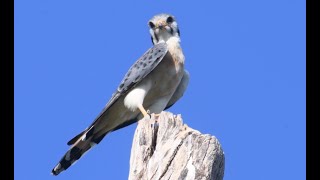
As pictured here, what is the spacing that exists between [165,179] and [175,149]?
0.30 meters

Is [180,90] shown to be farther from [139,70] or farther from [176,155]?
[176,155]

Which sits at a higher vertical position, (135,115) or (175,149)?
(135,115)

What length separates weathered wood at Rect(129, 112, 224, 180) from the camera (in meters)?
6.23

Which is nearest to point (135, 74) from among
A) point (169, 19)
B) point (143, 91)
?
point (143, 91)

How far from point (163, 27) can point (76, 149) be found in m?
2.28

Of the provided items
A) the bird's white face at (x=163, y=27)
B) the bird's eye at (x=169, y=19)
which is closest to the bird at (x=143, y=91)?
the bird's white face at (x=163, y=27)

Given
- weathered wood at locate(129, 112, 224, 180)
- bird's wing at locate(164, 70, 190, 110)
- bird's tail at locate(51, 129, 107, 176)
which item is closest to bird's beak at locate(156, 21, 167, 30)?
bird's wing at locate(164, 70, 190, 110)

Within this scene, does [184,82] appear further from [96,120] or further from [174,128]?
[174,128]

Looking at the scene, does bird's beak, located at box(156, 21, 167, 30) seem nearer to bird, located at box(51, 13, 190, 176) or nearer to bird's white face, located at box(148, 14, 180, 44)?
bird's white face, located at box(148, 14, 180, 44)

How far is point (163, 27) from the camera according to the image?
33.5 ft

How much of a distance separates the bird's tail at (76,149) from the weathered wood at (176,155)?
89.8 inches

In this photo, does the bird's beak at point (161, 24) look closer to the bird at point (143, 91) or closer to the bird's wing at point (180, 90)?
the bird at point (143, 91)

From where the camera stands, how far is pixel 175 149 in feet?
20.8
